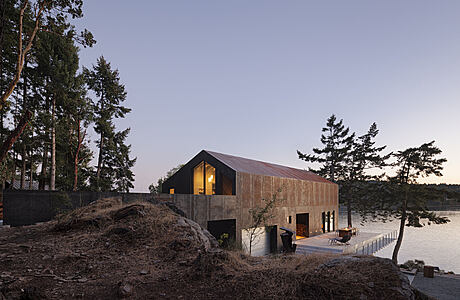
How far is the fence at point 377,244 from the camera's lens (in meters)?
20.7

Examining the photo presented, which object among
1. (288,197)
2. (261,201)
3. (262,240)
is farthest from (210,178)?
(288,197)

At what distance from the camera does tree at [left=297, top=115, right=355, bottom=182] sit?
34.7 metres

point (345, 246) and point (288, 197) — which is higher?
point (288, 197)

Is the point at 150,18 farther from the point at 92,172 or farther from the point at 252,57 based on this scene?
the point at 92,172

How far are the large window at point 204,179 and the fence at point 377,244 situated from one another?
1250 cm

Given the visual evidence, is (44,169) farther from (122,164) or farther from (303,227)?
(303,227)

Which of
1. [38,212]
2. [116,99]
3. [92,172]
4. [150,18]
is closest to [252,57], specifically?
[150,18]

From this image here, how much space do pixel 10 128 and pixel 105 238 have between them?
1551 centimetres

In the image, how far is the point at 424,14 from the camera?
1714 cm

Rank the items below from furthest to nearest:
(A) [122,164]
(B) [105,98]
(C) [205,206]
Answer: (A) [122,164]
(B) [105,98]
(C) [205,206]

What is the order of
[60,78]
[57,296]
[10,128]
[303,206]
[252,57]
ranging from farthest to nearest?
[252,57]
[303,206]
[60,78]
[10,128]
[57,296]

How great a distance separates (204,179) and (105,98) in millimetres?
15210

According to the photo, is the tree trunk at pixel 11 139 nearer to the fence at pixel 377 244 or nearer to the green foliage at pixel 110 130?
the green foliage at pixel 110 130

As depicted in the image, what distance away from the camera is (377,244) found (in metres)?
23.9
